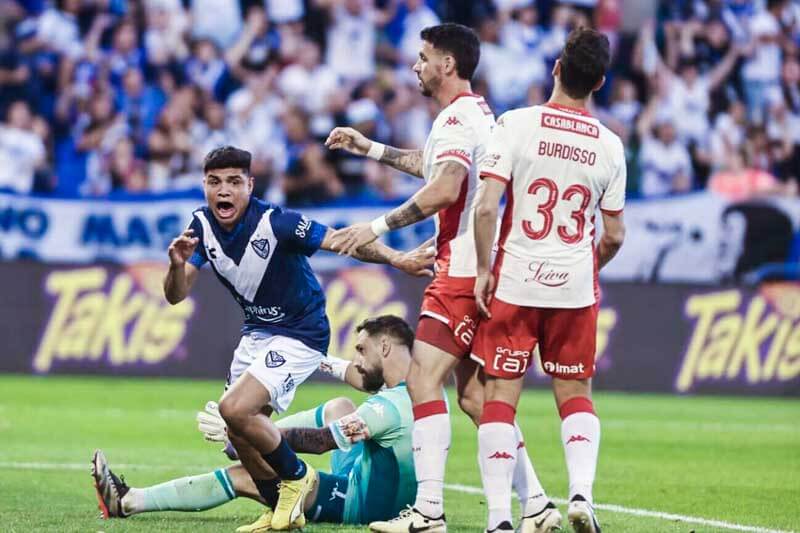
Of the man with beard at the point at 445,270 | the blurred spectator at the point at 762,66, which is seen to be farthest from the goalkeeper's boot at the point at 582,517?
the blurred spectator at the point at 762,66

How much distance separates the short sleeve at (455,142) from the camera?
723cm

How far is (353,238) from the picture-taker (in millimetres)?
7133

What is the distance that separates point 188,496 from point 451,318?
70.2 inches

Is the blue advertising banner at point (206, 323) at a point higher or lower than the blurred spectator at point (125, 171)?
lower

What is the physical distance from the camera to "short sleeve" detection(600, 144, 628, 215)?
698cm

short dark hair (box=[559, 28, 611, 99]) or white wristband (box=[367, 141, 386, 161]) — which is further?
white wristband (box=[367, 141, 386, 161])

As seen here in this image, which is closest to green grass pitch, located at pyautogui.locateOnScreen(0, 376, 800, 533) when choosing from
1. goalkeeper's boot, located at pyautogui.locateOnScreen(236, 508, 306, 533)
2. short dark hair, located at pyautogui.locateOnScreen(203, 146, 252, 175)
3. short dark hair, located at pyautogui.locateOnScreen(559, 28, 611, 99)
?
goalkeeper's boot, located at pyautogui.locateOnScreen(236, 508, 306, 533)

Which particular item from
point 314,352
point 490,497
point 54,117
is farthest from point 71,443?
point 54,117

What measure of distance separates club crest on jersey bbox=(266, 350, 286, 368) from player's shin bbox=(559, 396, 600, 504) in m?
1.54

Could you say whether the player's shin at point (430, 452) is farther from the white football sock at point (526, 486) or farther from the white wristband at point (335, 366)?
→ the white wristband at point (335, 366)

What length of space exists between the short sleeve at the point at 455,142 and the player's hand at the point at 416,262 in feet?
1.84

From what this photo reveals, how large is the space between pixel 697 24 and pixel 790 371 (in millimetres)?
6284

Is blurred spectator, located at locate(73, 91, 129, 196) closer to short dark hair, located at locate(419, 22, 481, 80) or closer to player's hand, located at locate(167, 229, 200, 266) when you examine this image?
player's hand, located at locate(167, 229, 200, 266)

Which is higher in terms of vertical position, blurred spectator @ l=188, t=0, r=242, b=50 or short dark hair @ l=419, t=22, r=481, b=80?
blurred spectator @ l=188, t=0, r=242, b=50
